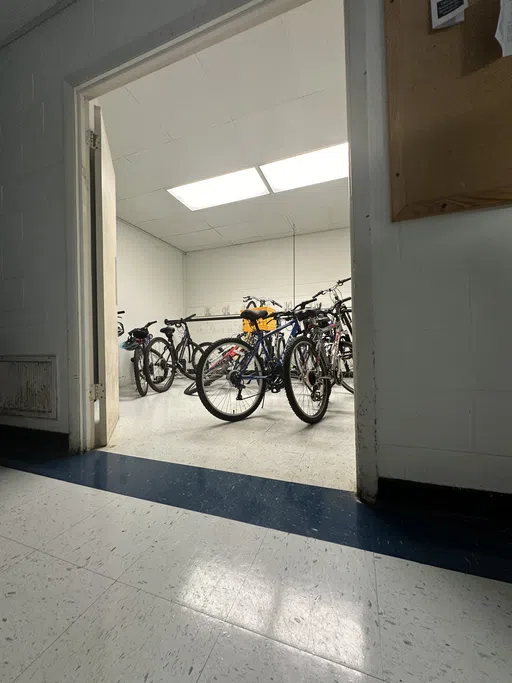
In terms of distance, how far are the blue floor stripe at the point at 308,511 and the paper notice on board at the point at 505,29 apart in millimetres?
1484

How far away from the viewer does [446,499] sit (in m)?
0.92

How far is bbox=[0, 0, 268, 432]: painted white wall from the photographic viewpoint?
142 cm

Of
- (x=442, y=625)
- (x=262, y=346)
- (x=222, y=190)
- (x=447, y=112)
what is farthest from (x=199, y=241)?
(x=442, y=625)

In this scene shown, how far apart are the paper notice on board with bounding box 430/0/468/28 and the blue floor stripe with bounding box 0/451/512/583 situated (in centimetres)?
165

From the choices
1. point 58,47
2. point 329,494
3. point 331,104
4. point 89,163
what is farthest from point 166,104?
point 329,494

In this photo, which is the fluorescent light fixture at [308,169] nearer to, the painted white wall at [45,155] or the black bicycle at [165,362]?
the painted white wall at [45,155]

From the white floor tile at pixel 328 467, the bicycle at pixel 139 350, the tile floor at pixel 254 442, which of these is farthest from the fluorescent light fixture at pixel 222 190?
the white floor tile at pixel 328 467

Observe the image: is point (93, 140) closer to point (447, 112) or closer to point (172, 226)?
point (447, 112)

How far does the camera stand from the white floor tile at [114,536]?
726 mm

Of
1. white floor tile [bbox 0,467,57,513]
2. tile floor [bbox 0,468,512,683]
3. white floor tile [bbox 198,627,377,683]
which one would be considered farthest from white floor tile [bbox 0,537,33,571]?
white floor tile [bbox 198,627,377,683]

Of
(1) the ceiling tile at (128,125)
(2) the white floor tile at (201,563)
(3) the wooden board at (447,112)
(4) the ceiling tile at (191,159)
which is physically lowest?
(2) the white floor tile at (201,563)

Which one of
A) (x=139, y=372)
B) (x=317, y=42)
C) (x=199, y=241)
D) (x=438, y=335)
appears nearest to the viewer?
(x=438, y=335)

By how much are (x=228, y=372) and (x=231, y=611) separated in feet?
5.06

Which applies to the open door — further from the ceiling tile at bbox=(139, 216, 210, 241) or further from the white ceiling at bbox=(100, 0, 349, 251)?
the ceiling tile at bbox=(139, 216, 210, 241)
